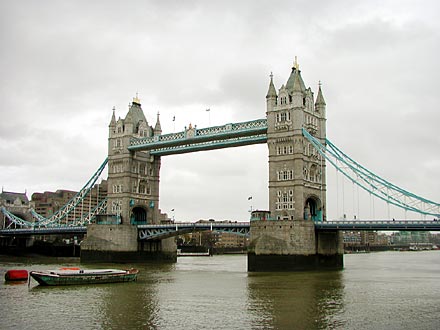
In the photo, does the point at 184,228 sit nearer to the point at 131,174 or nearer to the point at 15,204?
the point at 131,174

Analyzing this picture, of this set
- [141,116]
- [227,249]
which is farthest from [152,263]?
[227,249]

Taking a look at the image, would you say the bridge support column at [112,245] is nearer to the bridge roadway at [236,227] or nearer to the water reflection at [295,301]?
the bridge roadway at [236,227]

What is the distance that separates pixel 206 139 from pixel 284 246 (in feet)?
75.7

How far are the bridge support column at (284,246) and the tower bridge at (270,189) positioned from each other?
12 centimetres

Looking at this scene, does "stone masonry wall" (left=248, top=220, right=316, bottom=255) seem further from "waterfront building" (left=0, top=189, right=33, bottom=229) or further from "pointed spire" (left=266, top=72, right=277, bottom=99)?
"waterfront building" (left=0, top=189, right=33, bottom=229)

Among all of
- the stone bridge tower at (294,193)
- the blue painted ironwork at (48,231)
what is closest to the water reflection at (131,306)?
the stone bridge tower at (294,193)

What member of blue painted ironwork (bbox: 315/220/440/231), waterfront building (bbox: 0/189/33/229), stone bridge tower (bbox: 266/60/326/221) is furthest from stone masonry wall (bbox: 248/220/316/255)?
waterfront building (bbox: 0/189/33/229)

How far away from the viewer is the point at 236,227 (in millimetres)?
72812

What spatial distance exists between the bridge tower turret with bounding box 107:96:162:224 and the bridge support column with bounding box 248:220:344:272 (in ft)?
97.6

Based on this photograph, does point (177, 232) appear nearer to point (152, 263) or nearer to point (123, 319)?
point (152, 263)

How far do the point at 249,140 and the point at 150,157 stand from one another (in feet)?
78.5

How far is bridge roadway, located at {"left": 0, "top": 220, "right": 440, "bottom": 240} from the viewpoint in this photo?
198 feet

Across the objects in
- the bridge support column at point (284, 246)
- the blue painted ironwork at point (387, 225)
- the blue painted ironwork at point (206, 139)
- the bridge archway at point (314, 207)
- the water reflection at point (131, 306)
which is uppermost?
the blue painted ironwork at point (206, 139)

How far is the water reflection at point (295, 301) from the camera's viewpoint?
29.6m
